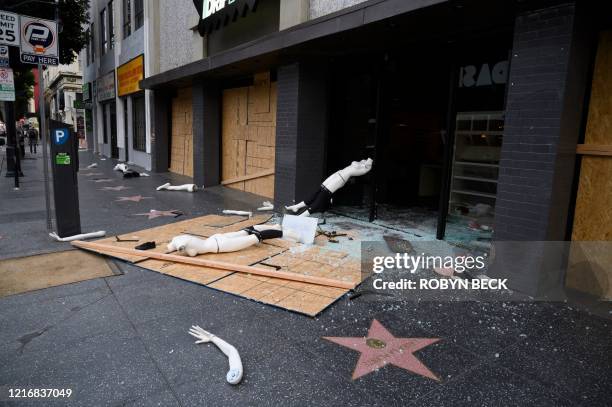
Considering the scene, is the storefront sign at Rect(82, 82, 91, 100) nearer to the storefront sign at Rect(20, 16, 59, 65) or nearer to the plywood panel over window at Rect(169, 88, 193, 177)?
the plywood panel over window at Rect(169, 88, 193, 177)

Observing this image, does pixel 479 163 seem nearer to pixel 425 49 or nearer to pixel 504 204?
pixel 425 49

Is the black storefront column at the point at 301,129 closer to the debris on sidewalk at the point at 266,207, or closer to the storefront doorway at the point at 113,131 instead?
the debris on sidewalk at the point at 266,207

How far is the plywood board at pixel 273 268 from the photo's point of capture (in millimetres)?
4125

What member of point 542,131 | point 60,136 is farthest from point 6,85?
point 542,131

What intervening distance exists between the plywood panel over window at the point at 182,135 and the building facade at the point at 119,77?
1283mm

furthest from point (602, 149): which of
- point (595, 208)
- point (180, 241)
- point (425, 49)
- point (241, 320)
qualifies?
point (180, 241)

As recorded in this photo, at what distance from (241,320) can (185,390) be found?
1.04m

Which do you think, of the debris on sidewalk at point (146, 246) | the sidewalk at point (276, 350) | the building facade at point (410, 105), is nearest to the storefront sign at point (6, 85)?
the building facade at point (410, 105)

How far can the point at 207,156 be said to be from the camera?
38.9 ft

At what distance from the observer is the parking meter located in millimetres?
5742

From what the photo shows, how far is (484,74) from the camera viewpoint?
21.7ft

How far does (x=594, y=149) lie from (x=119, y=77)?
19924mm

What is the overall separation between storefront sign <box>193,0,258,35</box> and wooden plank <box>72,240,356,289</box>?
5.57 meters

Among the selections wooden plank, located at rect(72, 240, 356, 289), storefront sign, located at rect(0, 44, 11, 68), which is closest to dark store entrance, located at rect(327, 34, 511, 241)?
wooden plank, located at rect(72, 240, 356, 289)
